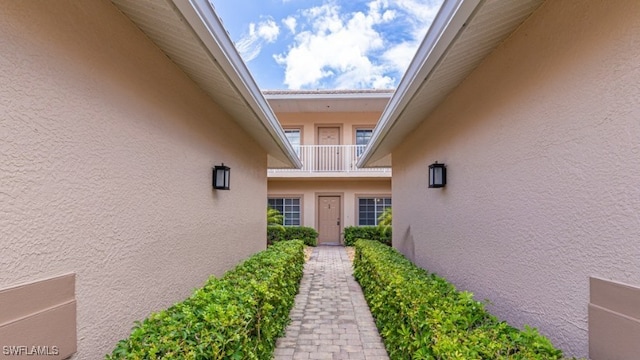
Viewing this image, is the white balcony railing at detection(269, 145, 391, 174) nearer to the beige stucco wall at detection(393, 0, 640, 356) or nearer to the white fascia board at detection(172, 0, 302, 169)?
the white fascia board at detection(172, 0, 302, 169)

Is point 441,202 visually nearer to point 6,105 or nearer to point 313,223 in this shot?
point 6,105

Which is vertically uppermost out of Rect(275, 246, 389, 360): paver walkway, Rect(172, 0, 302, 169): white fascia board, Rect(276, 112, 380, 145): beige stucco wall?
Rect(276, 112, 380, 145): beige stucco wall

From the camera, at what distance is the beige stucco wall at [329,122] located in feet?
50.8

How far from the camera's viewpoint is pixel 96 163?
7.61ft

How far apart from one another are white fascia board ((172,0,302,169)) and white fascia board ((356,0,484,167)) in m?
1.79

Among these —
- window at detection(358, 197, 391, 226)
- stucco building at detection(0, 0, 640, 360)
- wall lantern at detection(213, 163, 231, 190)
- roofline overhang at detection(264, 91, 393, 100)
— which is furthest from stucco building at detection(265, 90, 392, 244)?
stucco building at detection(0, 0, 640, 360)

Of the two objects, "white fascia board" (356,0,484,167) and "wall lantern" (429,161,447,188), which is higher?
"white fascia board" (356,0,484,167)

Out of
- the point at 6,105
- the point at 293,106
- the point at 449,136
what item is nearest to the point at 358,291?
the point at 449,136

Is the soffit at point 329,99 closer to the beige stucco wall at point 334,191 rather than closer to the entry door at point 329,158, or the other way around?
the entry door at point 329,158

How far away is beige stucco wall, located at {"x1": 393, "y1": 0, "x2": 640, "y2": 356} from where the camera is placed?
180 centimetres

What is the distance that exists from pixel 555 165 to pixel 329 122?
535 inches

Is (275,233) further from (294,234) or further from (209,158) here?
(209,158)

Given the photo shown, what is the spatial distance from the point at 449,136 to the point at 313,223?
11517 mm

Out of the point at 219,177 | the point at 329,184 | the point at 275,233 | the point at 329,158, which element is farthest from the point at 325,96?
the point at 219,177
